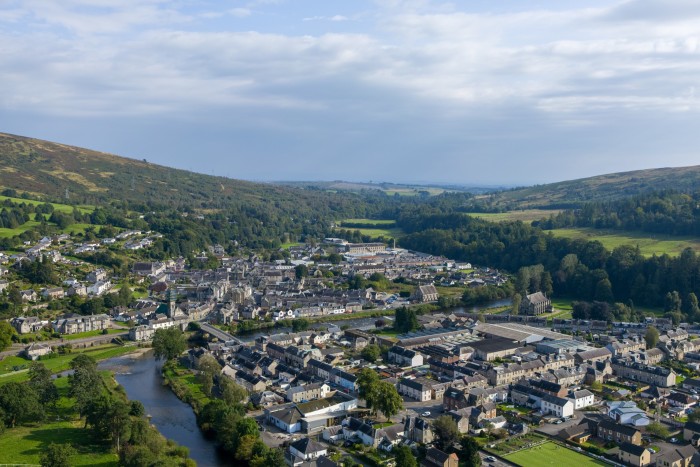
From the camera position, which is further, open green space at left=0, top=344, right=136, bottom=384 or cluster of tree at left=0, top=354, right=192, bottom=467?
open green space at left=0, top=344, right=136, bottom=384

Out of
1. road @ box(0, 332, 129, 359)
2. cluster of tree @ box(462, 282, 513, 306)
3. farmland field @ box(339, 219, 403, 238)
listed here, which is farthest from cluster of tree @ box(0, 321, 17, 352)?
farmland field @ box(339, 219, 403, 238)

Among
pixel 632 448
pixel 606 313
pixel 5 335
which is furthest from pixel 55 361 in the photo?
pixel 606 313

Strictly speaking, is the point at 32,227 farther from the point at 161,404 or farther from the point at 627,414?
the point at 627,414

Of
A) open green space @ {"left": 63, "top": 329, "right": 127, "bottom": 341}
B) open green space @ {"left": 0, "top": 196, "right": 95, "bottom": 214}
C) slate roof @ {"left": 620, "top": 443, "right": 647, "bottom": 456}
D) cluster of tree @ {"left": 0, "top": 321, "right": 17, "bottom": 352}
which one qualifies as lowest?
slate roof @ {"left": 620, "top": 443, "right": 647, "bottom": 456}

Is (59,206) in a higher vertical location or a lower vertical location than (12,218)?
higher

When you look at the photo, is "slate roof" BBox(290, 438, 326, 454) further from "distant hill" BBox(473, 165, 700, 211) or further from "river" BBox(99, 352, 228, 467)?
"distant hill" BBox(473, 165, 700, 211)

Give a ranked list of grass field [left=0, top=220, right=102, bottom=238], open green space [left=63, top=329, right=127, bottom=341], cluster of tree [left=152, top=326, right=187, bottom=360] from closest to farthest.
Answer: cluster of tree [left=152, top=326, right=187, bottom=360] → open green space [left=63, top=329, right=127, bottom=341] → grass field [left=0, top=220, right=102, bottom=238]

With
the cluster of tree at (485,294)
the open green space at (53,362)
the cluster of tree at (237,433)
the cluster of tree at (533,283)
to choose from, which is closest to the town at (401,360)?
the open green space at (53,362)
